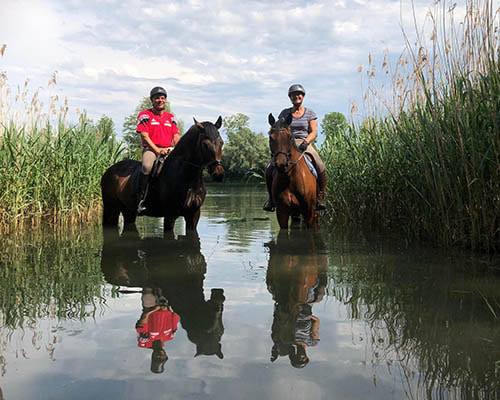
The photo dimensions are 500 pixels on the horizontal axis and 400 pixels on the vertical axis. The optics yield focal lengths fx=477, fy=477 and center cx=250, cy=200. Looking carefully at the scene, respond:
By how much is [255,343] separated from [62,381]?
46.1 inches

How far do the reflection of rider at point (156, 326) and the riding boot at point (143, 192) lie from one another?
14.9 feet

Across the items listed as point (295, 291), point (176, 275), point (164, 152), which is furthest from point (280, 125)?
point (295, 291)

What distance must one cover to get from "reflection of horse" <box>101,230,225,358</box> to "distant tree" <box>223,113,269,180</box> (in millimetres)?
59112

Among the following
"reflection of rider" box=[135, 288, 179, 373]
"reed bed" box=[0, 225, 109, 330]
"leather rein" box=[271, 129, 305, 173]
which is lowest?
"reed bed" box=[0, 225, 109, 330]

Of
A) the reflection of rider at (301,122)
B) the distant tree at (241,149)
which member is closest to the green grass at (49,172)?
the reflection of rider at (301,122)

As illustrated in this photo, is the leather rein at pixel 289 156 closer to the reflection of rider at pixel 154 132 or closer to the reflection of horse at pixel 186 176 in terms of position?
the reflection of horse at pixel 186 176

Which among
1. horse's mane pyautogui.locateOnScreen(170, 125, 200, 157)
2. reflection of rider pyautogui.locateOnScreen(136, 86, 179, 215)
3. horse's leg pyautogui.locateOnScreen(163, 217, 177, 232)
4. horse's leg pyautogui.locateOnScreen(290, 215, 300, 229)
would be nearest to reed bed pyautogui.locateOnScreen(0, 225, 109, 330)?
horse's leg pyautogui.locateOnScreen(163, 217, 177, 232)

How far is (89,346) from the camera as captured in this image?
118 inches

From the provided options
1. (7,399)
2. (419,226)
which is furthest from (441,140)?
(7,399)

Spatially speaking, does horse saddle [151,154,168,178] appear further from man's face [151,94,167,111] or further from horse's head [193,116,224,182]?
horse's head [193,116,224,182]

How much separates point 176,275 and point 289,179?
3.69 metres

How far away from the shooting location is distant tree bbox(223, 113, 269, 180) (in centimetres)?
6994

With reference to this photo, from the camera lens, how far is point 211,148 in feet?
24.5

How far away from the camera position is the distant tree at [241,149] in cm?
6994
